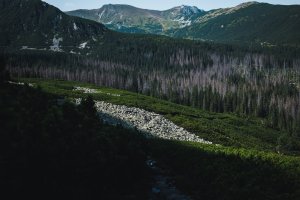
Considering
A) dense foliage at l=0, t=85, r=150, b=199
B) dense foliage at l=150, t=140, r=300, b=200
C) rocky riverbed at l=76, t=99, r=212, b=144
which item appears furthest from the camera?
rocky riverbed at l=76, t=99, r=212, b=144

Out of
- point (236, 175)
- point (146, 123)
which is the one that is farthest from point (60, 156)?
point (146, 123)

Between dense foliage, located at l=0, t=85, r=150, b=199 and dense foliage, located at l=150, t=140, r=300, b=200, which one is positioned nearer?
dense foliage, located at l=0, t=85, r=150, b=199

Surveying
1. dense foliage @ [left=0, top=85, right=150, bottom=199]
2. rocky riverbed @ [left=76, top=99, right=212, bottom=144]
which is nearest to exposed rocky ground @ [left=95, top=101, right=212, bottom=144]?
rocky riverbed @ [left=76, top=99, right=212, bottom=144]

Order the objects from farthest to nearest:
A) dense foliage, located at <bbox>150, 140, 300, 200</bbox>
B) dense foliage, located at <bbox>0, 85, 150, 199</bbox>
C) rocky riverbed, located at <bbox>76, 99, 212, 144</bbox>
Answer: rocky riverbed, located at <bbox>76, 99, 212, 144</bbox> < dense foliage, located at <bbox>150, 140, 300, 200</bbox> < dense foliage, located at <bbox>0, 85, 150, 199</bbox>

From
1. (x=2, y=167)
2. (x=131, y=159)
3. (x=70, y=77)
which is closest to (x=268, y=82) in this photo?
(x=70, y=77)

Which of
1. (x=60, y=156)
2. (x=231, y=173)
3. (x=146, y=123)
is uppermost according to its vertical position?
(x=60, y=156)

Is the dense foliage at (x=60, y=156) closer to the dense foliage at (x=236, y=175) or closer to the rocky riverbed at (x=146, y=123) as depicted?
the dense foliage at (x=236, y=175)

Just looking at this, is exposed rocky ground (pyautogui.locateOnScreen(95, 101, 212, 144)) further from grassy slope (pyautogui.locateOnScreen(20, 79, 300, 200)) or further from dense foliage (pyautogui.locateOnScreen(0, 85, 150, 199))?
dense foliage (pyautogui.locateOnScreen(0, 85, 150, 199))

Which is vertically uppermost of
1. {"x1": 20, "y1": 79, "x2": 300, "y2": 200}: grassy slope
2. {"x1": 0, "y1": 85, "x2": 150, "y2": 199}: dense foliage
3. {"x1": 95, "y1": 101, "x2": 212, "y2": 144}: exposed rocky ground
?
{"x1": 0, "y1": 85, "x2": 150, "y2": 199}: dense foliage

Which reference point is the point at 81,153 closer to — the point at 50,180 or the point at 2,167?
the point at 50,180

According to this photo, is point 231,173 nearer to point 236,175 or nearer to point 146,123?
point 236,175

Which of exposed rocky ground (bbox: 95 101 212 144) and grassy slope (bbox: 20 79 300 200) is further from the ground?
grassy slope (bbox: 20 79 300 200)
